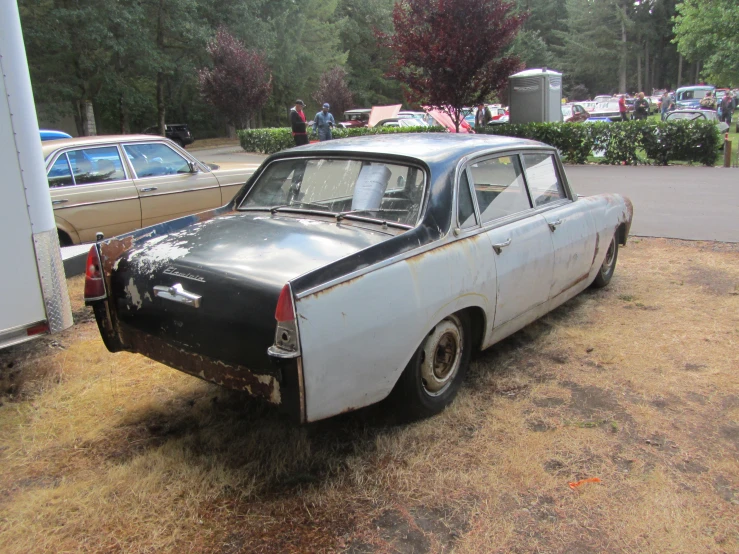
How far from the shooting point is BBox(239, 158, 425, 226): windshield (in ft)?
11.6

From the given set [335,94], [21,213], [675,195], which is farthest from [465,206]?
[335,94]

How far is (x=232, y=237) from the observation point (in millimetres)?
3338

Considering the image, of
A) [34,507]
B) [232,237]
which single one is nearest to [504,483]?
[232,237]

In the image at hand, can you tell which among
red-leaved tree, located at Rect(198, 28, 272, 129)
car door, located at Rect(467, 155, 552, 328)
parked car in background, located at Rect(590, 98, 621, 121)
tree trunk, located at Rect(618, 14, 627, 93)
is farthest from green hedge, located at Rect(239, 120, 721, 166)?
tree trunk, located at Rect(618, 14, 627, 93)

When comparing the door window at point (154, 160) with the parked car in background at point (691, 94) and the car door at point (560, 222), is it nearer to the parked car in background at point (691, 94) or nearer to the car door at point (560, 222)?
the car door at point (560, 222)

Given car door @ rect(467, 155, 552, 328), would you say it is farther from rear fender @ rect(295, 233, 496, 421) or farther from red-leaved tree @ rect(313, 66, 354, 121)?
red-leaved tree @ rect(313, 66, 354, 121)

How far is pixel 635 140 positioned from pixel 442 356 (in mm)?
14038

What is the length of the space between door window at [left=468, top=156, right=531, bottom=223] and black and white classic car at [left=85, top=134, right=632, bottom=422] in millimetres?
14

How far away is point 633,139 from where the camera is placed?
1524 cm

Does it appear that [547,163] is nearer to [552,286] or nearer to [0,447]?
[552,286]

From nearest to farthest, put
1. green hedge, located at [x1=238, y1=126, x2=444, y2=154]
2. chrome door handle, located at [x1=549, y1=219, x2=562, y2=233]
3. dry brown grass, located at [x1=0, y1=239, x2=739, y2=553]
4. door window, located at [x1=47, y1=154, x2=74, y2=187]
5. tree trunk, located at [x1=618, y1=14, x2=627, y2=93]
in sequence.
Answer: dry brown grass, located at [x1=0, y1=239, x2=739, y2=553], chrome door handle, located at [x1=549, y1=219, x2=562, y2=233], door window, located at [x1=47, y1=154, x2=74, y2=187], green hedge, located at [x1=238, y1=126, x2=444, y2=154], tree trunk, located at [x1=618, y1=14, x2=627, y2=93]

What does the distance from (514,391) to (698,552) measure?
1.48 metres

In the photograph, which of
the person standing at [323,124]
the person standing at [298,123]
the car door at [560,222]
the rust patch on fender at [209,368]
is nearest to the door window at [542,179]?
the car door at [560,222]

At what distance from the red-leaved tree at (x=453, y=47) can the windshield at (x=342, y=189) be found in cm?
1274
